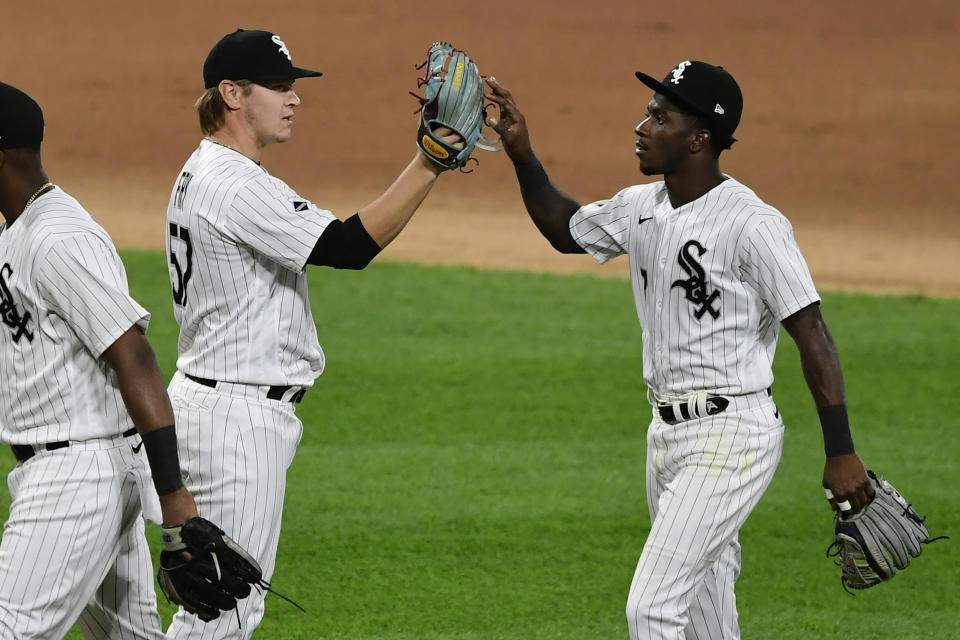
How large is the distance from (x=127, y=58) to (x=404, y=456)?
11.6 m

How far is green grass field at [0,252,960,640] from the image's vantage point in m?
5.36

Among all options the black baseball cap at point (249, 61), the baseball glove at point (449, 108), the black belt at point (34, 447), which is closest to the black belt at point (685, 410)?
the baseball glove at point (449, 108)

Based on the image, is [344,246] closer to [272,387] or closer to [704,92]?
[272,387]

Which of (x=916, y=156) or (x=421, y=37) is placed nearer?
(x=916, y=156)

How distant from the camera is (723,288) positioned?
3.90 m

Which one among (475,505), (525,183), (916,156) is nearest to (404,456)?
(475,505)

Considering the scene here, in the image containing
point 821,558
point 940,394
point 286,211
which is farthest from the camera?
point 940,394

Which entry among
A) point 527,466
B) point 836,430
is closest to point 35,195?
point 836,430

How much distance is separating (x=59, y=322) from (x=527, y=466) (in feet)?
14.2

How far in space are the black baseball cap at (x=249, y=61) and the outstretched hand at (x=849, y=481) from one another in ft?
6.08

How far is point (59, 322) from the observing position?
3205 mm

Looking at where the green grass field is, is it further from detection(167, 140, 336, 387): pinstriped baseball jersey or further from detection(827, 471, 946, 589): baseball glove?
detection(167, 140, 336, 387): pinstriped baseball jersey

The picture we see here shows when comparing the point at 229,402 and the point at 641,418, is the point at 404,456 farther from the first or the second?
the point at 229,402

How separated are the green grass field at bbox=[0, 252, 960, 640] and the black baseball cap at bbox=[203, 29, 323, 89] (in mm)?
2256
